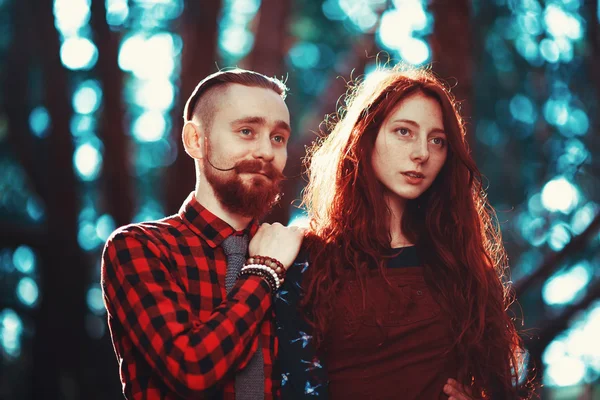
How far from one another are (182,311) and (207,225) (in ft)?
1.35

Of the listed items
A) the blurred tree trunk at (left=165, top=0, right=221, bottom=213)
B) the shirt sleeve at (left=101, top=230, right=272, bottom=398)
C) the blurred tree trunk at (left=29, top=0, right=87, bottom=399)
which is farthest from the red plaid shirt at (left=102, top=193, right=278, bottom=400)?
the blurred tree trunk at (left=29, top=0, right=87, bottom=399)

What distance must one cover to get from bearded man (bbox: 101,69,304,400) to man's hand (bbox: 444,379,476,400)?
0.56 m

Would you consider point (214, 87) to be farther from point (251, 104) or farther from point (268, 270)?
point (268, 270)

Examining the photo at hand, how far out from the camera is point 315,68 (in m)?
7.35

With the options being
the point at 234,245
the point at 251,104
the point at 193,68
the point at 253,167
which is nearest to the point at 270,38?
the point at 193,68

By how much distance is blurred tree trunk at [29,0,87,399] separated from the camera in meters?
4.56

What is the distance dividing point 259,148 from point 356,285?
0.56m

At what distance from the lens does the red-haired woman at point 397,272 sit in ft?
8.15

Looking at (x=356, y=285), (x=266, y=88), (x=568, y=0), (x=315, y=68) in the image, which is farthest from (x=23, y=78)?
(x=568, y=0)

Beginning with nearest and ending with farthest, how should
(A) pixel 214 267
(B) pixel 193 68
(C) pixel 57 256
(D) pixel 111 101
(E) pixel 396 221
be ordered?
(A) pixel 214 267 < (E) pixel 396 221 < (B) pixel 193 68 < (D) pixel 111 101 < (C) pixel 57 256

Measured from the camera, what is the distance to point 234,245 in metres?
2.53

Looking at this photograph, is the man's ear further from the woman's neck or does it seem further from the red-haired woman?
the woman's neck

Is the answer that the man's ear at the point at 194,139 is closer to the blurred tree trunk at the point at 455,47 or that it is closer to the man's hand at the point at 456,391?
the man's hand at the point at 456,391

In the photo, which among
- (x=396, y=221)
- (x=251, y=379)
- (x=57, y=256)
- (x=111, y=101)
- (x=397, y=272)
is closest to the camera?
(x=251, y=379)
